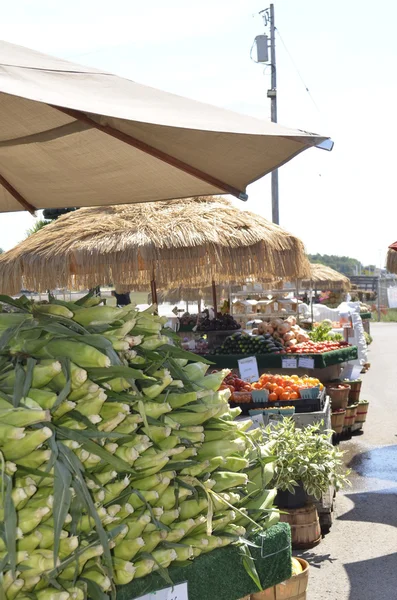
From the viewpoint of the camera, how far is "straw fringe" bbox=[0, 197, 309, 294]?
7168 millimetres

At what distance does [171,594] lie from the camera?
1.98 m

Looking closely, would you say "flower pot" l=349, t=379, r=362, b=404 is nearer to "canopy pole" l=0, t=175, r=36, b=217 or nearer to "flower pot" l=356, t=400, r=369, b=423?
"flower pot" l=356, t=400, r=369, b=423

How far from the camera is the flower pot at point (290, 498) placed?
4906 millimetres

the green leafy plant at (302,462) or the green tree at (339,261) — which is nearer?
the green leafy plant at (302,462)

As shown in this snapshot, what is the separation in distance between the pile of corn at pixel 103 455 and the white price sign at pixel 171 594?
→ 0.07 metres

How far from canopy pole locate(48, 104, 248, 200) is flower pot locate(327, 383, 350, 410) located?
5.45m

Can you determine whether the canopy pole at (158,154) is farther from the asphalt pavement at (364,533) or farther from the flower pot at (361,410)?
the flower pot at (361,410)

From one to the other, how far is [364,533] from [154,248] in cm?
332

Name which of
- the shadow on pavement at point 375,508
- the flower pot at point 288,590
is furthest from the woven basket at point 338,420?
the flower pot at point 288,590

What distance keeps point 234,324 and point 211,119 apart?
7.96 m

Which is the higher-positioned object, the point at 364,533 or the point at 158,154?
the point at 158,154

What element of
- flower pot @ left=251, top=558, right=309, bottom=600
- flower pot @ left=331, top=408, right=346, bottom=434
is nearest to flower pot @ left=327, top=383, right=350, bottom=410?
flower pot @ left=331, top=408, right=346, bottom=434

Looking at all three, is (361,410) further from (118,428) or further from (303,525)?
(118,428)

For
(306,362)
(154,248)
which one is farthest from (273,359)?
(154,248)
